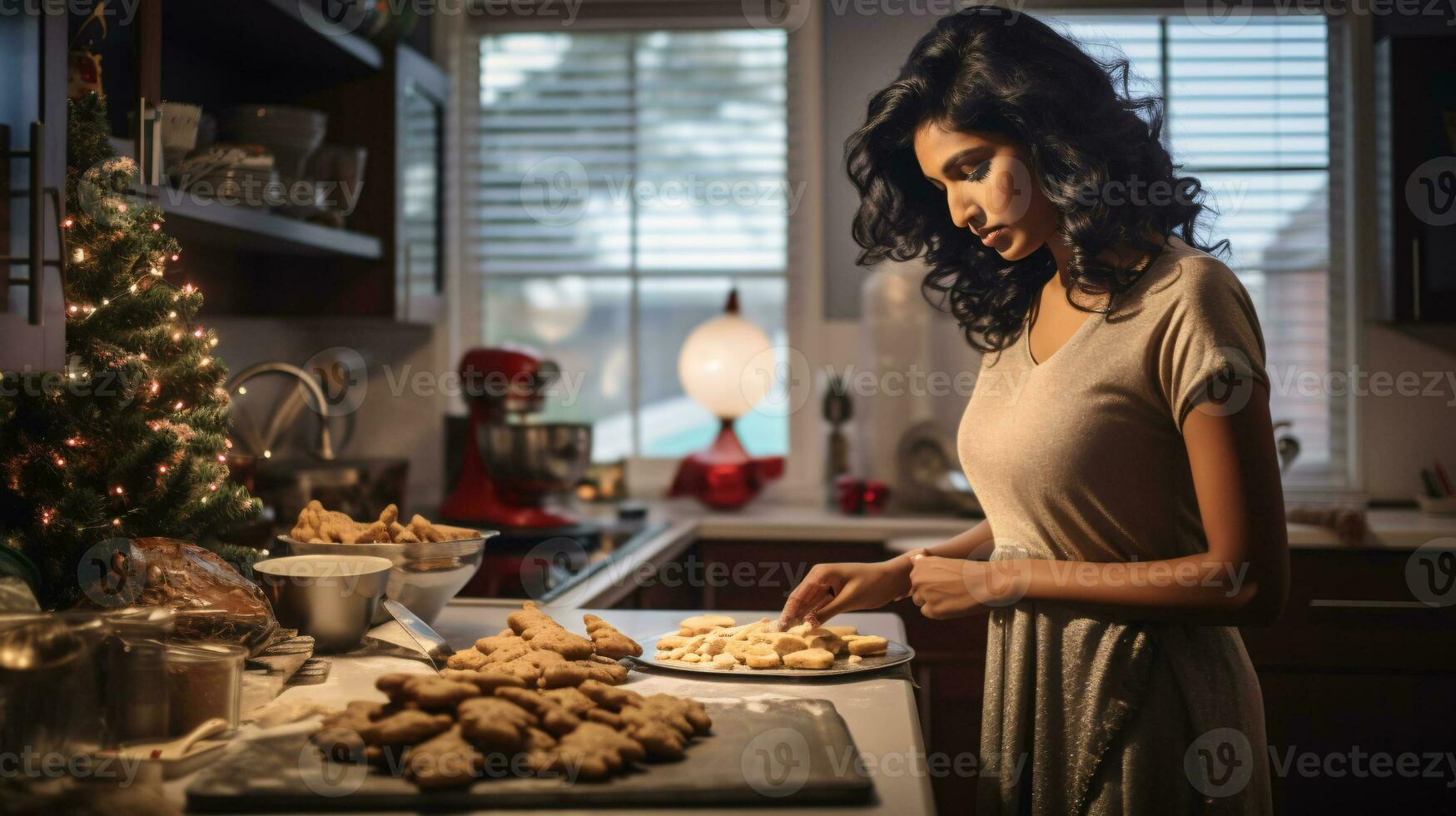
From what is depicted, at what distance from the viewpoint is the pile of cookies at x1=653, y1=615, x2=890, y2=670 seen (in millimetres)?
1297

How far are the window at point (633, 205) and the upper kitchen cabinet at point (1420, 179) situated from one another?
163 centimetres

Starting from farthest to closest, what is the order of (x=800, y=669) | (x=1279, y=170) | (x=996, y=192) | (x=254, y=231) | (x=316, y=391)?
1. (x=1279, y=170)
2. (x=254, y=231)
3. (x=316, y=391)
4. (x=996, y=192)
5. (x=800, y=669)

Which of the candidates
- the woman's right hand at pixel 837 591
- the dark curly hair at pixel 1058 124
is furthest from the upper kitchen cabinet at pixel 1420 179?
Answer: the woman's right hand at pixel 837 591

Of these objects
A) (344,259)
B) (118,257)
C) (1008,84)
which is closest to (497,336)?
(344,259)

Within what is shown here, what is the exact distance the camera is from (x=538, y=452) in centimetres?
267

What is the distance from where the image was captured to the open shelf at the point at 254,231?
188 cm

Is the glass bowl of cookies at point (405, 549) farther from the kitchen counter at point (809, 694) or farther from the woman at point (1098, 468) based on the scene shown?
the woman at point (1098, 468)

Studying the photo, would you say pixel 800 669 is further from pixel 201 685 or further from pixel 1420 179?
pixel 1420 179

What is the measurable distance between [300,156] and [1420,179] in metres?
2.78

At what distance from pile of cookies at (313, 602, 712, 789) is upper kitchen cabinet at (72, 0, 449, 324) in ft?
3.87

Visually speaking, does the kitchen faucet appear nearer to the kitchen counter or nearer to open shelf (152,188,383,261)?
open shelf (152,188,383,261)

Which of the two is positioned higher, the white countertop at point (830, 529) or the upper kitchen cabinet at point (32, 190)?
the upper kitchen cabinet at point (32, 190)

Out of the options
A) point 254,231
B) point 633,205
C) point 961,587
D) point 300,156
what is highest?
point 633,205

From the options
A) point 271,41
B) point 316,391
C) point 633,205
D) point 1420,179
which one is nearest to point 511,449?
point 316,391
